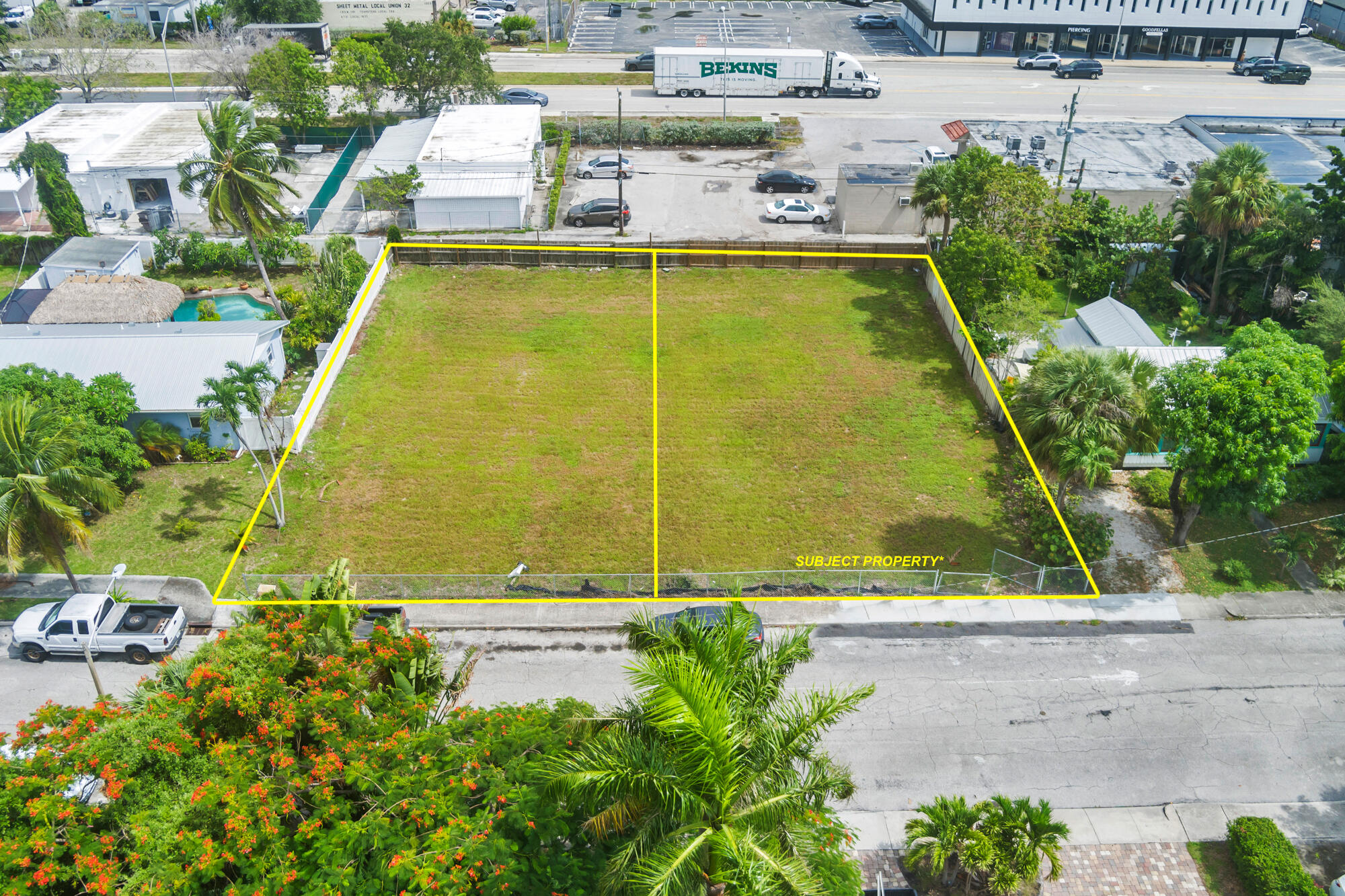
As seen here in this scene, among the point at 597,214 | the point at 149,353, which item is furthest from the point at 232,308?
the point at 597,214

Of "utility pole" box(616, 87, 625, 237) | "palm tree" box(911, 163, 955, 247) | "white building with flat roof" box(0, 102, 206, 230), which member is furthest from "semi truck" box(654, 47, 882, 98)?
"white building with flat roof" box(0, 102, 206, 230)

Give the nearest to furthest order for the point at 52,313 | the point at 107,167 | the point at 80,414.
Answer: the point at 80,414
the point at 52,313
the point at 107,167

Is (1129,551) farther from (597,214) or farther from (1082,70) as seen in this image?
(1082,70)

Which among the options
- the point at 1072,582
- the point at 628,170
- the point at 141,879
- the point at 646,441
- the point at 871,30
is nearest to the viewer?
the point at 141,879

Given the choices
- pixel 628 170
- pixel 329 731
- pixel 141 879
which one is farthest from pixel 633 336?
pixel 141 879

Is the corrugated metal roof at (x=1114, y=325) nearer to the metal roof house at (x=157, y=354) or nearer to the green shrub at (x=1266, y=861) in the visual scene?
the green shrub at (x=1266, y=861)

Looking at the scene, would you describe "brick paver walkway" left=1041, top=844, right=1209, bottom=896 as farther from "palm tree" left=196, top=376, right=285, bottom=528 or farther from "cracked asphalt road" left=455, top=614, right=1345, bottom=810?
"palm tree" left=196, top=376, right=285, bottom=528

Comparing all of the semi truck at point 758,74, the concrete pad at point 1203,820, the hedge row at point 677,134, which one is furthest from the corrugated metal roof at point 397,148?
the concrete pad at point 1203,820

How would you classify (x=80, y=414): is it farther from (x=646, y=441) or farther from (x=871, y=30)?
(x=871, y=30)
